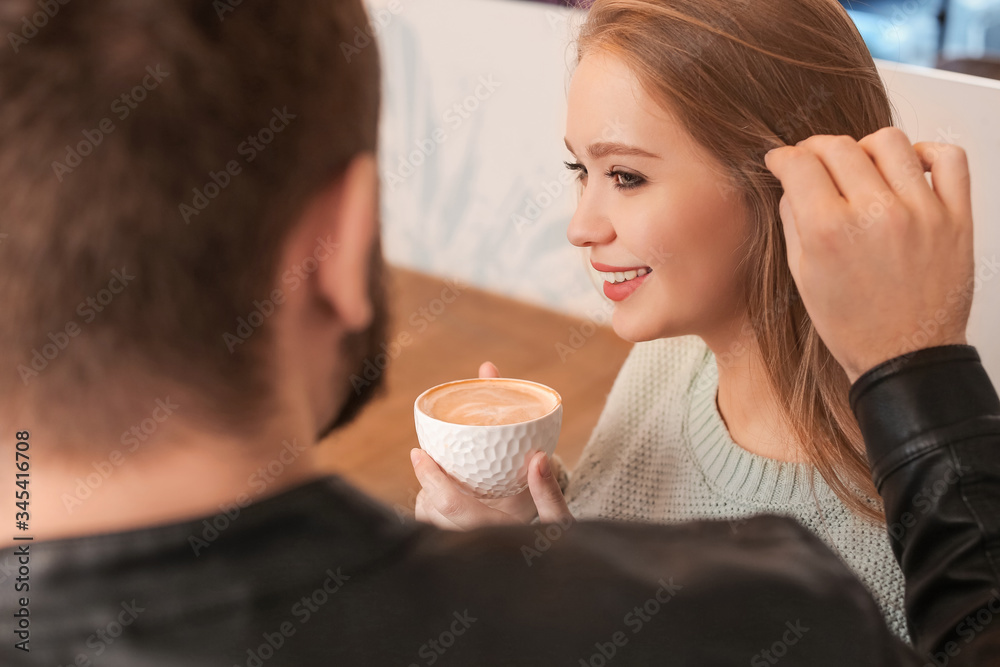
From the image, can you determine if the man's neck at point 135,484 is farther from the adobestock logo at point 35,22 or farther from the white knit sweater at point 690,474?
the white knit sweater at point 690,474

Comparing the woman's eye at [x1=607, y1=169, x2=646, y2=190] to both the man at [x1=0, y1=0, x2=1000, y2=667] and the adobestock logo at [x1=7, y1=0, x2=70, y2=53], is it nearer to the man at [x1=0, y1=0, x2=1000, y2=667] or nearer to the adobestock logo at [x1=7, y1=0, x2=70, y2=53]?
the man at [x1=0, y1=0, x2=1000, y2=667]

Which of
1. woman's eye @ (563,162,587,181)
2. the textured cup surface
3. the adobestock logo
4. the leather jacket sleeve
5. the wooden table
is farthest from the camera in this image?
the wooden table

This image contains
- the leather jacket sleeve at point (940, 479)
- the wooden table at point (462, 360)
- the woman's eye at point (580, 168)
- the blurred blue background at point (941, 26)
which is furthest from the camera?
the blurred blue background at point (941, 26)

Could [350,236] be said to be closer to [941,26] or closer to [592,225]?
[592,225]

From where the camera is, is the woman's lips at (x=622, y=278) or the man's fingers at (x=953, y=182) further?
the woman's lips at (x=622, y=278)

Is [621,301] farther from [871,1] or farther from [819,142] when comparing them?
[871,1]

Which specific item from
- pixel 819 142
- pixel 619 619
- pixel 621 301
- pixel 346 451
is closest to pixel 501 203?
pixel 346 451

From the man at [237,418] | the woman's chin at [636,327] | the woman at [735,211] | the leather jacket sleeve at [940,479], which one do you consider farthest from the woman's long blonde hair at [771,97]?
the man at [237,418]

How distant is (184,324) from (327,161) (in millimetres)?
96

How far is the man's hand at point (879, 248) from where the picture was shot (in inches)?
24.7

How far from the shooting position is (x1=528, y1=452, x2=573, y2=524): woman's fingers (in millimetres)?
851

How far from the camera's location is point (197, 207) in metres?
0.39

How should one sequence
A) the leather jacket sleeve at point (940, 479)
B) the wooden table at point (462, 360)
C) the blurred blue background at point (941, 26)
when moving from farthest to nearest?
1. the blurred blue background at point (941, 26)
2. the wooden table at point (462, 360)
3. the leather jacket sleeve at point (940, 479)

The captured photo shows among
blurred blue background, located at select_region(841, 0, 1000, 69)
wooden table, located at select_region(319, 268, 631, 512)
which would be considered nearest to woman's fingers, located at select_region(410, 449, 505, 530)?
wooden table, located at select_region(319, 268, 631, 512)
